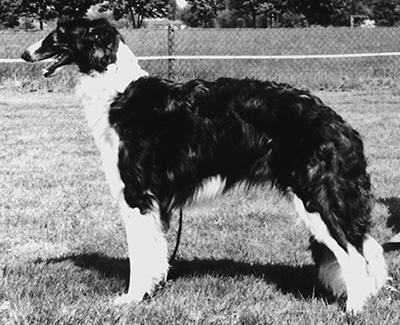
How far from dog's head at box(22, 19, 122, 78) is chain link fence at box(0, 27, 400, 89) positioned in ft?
34.0

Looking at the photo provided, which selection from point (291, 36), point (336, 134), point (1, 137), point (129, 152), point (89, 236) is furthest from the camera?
point (291, 36)

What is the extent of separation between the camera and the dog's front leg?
3.79m

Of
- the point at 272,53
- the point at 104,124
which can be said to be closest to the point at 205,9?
the point at 272,53

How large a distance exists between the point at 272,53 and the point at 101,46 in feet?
57.3

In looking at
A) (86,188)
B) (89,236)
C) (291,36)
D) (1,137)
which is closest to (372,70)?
(291,36)

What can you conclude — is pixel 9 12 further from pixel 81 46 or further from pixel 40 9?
pixel 81 46

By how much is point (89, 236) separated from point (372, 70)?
14213mm

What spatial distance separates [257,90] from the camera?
3613 millimetres

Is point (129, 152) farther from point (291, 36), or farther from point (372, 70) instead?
point (291, 36)

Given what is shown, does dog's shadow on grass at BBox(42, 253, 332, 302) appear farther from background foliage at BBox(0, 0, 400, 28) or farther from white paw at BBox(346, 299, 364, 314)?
background foliage at BBox(0, 0, 400, 28)

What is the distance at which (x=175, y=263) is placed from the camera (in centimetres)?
449

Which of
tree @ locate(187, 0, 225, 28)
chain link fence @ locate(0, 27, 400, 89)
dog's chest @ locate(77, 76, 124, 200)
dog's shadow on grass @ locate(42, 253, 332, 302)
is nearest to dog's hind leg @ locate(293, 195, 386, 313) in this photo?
dog's shadow on grass @ locate(42, 253, 332, 302)

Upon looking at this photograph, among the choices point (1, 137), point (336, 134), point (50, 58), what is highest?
point (50, 58)

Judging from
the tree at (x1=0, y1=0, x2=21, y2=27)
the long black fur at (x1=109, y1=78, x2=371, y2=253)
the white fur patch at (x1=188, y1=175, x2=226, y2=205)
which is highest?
the long black fur at (x1=109, y1=78, x2=371, y2=253)
